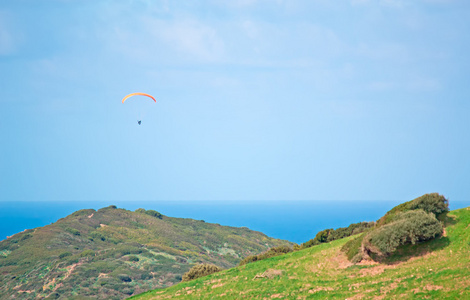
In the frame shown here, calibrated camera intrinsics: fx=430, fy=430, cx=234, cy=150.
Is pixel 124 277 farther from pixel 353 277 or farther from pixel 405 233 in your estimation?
pixel 405 233

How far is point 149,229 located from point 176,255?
81.3ft

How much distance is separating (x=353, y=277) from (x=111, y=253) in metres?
69.8

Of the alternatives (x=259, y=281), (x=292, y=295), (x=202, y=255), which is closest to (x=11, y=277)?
(x=202, y=255)

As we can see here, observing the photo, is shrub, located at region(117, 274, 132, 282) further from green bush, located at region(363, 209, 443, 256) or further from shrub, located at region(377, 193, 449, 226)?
green bush, located at region(363, 209, 443, 256)

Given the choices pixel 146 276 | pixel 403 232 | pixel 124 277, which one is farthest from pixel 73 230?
pixel 403 232

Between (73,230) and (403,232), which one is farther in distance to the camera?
(73,230)

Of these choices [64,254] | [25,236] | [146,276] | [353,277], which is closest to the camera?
[353,277]

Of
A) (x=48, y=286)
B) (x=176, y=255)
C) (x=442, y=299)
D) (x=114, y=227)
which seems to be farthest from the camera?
(x=114, y=227)

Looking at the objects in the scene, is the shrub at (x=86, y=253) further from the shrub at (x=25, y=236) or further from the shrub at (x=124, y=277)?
the shrub at (x=25, y=236)

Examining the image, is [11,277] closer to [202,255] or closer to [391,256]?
[202,255]

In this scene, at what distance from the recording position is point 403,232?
92.4 ft

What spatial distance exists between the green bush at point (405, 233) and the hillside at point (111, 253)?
5097 cm

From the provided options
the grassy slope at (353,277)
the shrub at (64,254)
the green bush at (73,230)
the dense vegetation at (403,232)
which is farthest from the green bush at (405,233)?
the green bush at (73,230)

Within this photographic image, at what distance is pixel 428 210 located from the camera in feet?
106
